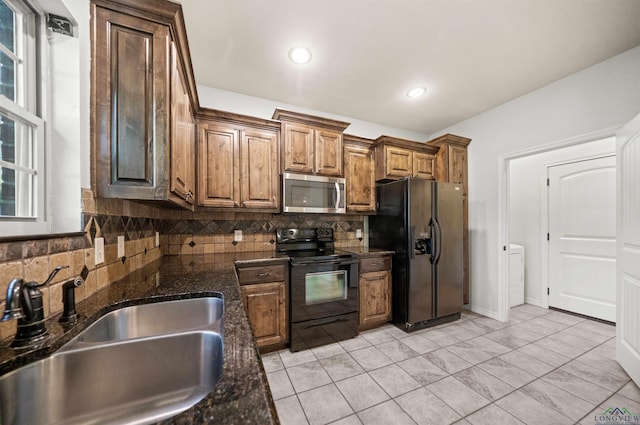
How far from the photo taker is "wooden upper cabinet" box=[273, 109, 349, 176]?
2428 mm

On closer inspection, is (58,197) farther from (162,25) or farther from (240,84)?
(240,84)

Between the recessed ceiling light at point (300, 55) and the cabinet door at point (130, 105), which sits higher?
the recessed ceiling light at point (300, 55)

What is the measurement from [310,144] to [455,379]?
2.49m

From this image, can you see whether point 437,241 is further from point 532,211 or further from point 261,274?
point 532,211

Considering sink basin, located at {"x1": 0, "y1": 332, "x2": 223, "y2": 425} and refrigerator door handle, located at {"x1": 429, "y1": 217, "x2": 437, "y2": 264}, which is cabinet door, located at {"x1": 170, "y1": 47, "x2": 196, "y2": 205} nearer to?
sink basin, located at {"x1": 0, "y1": 332, "x2": 223, "y2": 425}

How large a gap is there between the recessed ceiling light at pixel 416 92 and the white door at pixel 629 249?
1.61 meters

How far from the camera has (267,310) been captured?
208 cm

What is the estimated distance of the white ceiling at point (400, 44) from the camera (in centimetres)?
156

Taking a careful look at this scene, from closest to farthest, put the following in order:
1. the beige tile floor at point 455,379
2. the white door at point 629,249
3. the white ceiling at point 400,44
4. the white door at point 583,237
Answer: the beige tile floor at point 455,379 → the white ceiling at point 400,44 → the white door at point 629,249 → the white door at point 583,237

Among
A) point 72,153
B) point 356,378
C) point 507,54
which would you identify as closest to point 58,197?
point 72,153

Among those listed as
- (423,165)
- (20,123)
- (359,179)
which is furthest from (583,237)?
(20,123)

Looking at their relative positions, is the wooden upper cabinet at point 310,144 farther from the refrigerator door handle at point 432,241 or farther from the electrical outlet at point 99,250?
the electrical outlet at point 99,250

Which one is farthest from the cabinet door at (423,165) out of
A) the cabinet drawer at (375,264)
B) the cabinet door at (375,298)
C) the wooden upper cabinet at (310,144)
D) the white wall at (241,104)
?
the cabinet door at (375,298)

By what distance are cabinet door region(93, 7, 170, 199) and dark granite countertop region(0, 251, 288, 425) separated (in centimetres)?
49
